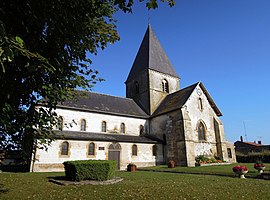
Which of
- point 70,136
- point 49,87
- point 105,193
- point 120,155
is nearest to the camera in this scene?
point 49,87

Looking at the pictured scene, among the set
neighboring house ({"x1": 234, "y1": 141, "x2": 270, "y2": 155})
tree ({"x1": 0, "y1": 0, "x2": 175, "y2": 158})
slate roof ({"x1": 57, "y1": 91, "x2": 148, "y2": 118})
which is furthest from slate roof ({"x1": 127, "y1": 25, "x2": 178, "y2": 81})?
neighboring house ({"x1": 234, "y1": 141, "x2": 270, "y2": 155})

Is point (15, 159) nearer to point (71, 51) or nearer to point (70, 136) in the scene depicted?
point (71, 51)

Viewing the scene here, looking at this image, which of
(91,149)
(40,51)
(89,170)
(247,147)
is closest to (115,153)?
(91,149)

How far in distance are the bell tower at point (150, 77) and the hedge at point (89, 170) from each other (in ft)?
60.5

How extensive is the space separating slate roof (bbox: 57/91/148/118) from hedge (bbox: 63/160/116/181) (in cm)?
1249

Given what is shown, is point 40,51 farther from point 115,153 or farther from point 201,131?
point 201,131

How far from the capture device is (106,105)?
27.2m

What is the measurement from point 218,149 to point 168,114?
8149 millimetres

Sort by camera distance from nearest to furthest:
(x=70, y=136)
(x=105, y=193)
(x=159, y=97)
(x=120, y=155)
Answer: (x=105, y=193) < (x=70, y=136) < (x=120, y=155) < (x=159, y=97)

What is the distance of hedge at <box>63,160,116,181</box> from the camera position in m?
11.0

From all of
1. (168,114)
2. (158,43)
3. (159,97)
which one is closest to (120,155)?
(168,114)

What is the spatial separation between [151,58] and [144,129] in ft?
40.4

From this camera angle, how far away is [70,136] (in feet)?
65.6

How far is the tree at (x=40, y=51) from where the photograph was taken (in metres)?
4.52
